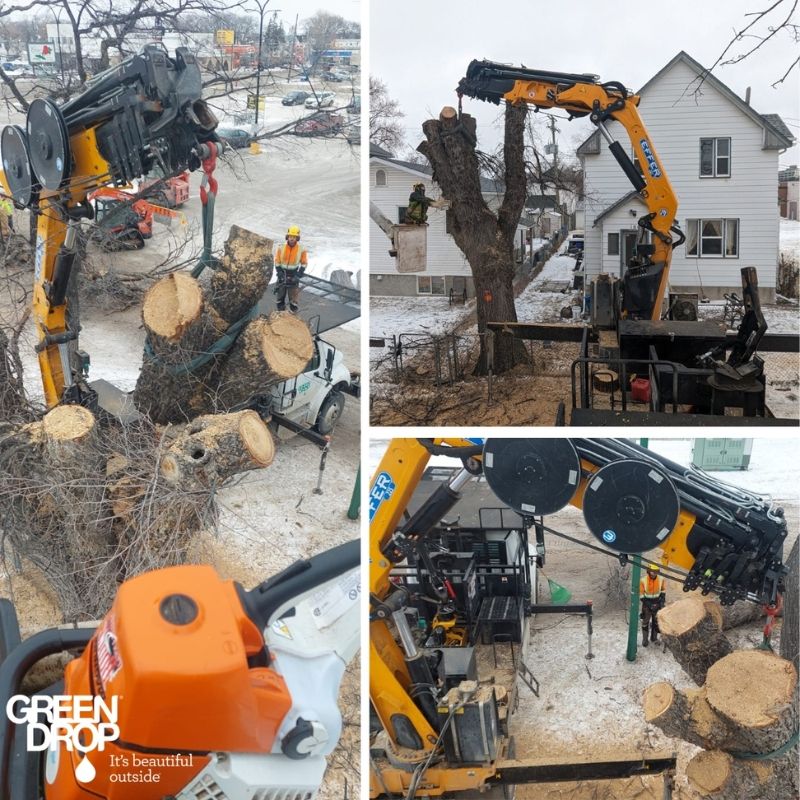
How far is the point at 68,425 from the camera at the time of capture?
366 centimetres

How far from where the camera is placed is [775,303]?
8438 millimetres

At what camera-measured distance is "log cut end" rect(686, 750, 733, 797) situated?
3.02 m

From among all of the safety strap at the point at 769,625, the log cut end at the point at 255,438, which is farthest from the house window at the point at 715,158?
the log cut end at the point at 255,438

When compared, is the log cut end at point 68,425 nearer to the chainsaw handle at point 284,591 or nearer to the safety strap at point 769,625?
the chainsaw handle at point 284,591

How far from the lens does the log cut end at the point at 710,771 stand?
3.02m

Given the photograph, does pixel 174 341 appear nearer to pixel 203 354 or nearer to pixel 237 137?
pixel 203 354

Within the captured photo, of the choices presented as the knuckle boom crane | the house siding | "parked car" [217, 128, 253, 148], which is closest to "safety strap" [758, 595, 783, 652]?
the knuckle boom crane

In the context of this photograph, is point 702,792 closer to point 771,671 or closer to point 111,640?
point 771,671

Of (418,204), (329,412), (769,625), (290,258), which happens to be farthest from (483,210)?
(769,625)

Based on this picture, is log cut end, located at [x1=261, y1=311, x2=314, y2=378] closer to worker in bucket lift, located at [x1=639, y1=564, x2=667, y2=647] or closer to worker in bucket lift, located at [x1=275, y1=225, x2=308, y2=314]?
worker in bucket lift, located at [x1=275, y1=225, x2=308, y2=314]

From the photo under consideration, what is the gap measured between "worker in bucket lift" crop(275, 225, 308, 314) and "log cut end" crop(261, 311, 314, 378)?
1682 mm

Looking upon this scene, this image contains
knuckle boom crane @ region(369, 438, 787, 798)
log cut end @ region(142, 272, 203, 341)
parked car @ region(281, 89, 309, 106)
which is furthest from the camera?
parked car @ region(281, 89, 309, 106)

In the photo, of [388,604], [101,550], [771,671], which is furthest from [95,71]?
[771,671]

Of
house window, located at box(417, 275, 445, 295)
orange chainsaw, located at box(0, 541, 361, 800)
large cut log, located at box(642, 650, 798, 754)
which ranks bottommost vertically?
large cut log, located at box(642, 650, 798, 754)
